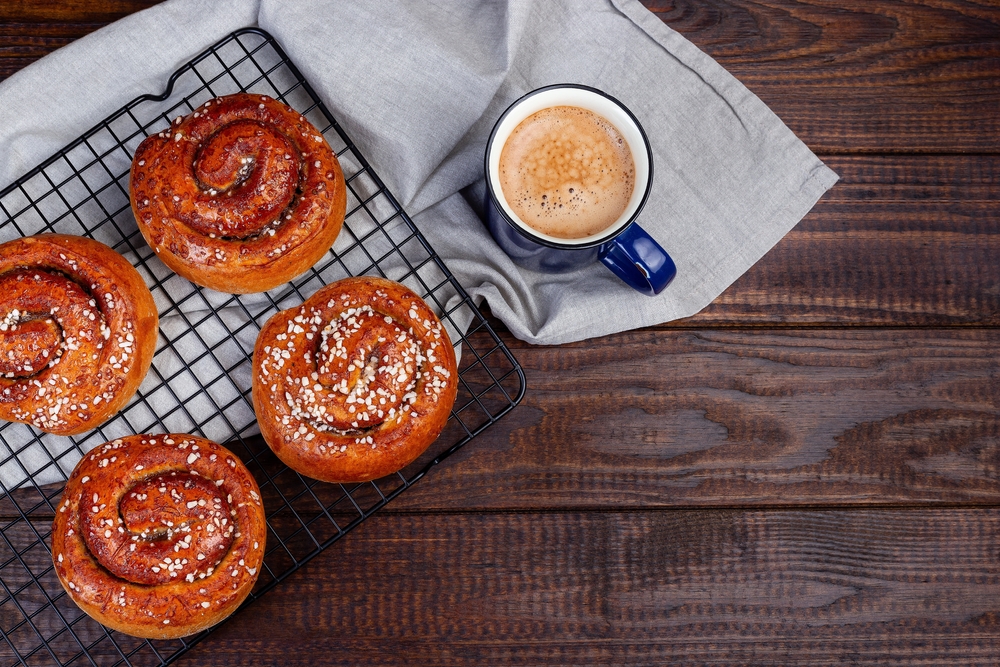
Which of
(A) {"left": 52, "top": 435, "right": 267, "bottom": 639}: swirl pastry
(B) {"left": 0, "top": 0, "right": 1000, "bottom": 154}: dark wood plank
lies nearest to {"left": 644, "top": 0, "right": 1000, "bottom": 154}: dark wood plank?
(B) {"left": 0, "top": 0, "right": 1000, "bottom": 154}: dark wood plank

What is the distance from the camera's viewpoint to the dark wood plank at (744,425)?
2201 millimetres

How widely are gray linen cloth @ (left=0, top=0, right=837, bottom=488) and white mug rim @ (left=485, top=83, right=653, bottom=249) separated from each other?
0.76ft

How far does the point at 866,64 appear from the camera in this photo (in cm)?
228

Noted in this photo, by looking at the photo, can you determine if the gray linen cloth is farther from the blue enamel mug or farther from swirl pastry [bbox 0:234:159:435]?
swirl pastry [bbox 0:234:159:435]

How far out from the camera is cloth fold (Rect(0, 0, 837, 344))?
6.80 ft

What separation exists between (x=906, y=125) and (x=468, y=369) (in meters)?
1.48

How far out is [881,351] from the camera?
2.26m

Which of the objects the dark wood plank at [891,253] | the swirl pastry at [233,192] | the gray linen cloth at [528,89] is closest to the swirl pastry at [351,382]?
the swirl pastry at [233,192]

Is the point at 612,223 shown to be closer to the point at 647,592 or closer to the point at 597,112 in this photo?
the point at 597,112

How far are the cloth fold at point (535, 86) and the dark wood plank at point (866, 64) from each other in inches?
5.5

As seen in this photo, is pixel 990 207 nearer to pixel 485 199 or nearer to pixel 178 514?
pixel 485 199

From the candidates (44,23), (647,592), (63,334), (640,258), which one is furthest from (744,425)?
(44,23)

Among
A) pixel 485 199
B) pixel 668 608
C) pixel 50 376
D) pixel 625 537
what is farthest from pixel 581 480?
pixel 50 376

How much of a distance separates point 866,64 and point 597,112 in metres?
0.92
